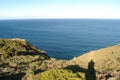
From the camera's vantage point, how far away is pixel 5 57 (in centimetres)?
3198

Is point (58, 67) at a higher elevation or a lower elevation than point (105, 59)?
lower

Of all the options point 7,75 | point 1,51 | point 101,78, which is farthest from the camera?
point 1,51

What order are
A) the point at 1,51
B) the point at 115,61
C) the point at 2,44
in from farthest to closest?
the point at 2,44
the point at 1,51
the point at 115,61

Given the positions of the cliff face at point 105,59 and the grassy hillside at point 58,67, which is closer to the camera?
the grassy hillside at point 58,67

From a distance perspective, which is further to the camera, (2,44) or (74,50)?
(74,50)

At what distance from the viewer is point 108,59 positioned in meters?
28.0

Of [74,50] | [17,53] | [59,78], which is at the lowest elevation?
[74,50]

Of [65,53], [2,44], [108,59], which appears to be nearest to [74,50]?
[65,53]

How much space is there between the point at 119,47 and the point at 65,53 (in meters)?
77.7

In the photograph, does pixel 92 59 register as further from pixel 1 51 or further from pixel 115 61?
pixel 1 51

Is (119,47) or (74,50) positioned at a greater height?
(119,47)

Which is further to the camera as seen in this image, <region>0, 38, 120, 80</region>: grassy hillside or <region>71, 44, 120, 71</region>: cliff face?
<region>71, 44, 120, 71</region>: cliff face

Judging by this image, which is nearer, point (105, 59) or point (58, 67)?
point (58, 67)

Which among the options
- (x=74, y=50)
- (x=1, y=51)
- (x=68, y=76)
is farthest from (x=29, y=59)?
(x=74, y=50)
